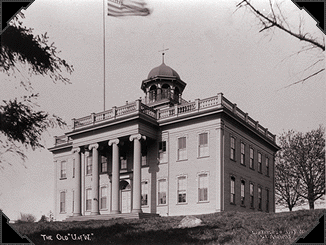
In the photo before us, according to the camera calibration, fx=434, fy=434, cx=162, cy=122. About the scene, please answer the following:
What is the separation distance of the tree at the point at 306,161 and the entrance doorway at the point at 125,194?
11.0 meters

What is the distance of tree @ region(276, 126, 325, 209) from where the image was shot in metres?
Result: 10.7

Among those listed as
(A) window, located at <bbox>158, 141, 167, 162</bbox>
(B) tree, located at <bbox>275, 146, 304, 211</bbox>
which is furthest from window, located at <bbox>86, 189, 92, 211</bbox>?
(B) tree, located at <bbox>275, 146, 304, 211</bbox>

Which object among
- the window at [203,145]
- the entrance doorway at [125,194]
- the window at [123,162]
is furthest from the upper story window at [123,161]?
the window at [203,145]

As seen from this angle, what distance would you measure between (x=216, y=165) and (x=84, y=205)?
21.6ft

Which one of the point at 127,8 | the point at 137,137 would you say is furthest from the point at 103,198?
the point at 127,8

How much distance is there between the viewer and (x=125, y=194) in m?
Result: 21.8

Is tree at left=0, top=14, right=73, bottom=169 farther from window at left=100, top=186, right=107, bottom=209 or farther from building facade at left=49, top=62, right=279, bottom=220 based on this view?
window at left=100, top=186, right=107, bottom=209

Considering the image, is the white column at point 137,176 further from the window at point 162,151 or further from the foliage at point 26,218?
the foliage at point 26,218

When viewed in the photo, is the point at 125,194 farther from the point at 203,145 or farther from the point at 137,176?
the point at 203,145

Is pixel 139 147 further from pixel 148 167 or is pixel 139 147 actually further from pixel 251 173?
pixel 251 173

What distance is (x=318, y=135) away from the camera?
10727 millimetres

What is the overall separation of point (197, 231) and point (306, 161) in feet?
12.3

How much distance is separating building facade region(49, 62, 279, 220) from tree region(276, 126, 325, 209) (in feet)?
12.6

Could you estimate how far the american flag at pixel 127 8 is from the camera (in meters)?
11.5
